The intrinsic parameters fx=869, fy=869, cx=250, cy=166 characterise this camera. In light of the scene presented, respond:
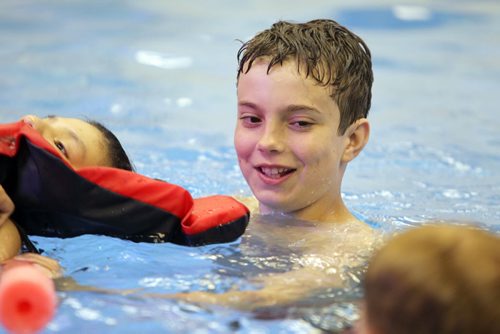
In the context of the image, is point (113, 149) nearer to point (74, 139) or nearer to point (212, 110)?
point (74, 139)

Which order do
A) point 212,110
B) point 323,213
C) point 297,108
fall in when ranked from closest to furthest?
point 297,108 < point 323,213 < point 212,110

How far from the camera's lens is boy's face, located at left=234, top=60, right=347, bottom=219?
3.14 meters

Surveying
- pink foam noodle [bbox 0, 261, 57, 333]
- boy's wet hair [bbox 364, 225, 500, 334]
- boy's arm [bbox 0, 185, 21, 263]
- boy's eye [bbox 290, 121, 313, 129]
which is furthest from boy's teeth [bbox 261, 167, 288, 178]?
boy's wet hair [bbox 364, 225, 500, 334]

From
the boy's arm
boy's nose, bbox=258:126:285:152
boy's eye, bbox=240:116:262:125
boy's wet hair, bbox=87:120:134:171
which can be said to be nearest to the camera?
the boy's arm

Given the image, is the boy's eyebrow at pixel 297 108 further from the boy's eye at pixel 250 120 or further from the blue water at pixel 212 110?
the blue water at pixel 212 110

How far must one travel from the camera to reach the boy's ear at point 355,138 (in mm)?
3373

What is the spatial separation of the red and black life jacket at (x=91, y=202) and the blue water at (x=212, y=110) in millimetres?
95

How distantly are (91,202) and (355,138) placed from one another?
3.73 feet

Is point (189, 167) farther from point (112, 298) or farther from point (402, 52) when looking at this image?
point (402, 52)

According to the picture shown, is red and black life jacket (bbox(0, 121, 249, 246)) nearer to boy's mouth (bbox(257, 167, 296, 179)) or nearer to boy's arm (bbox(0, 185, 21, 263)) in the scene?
boy's arm (bbox(0, 185, 21, 263))

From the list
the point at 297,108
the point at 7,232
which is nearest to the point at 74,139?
the point at 7,232

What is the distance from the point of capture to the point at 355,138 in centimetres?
341

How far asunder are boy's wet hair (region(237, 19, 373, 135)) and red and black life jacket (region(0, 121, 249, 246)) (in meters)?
0.67

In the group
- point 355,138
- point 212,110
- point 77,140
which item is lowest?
point 212,110
